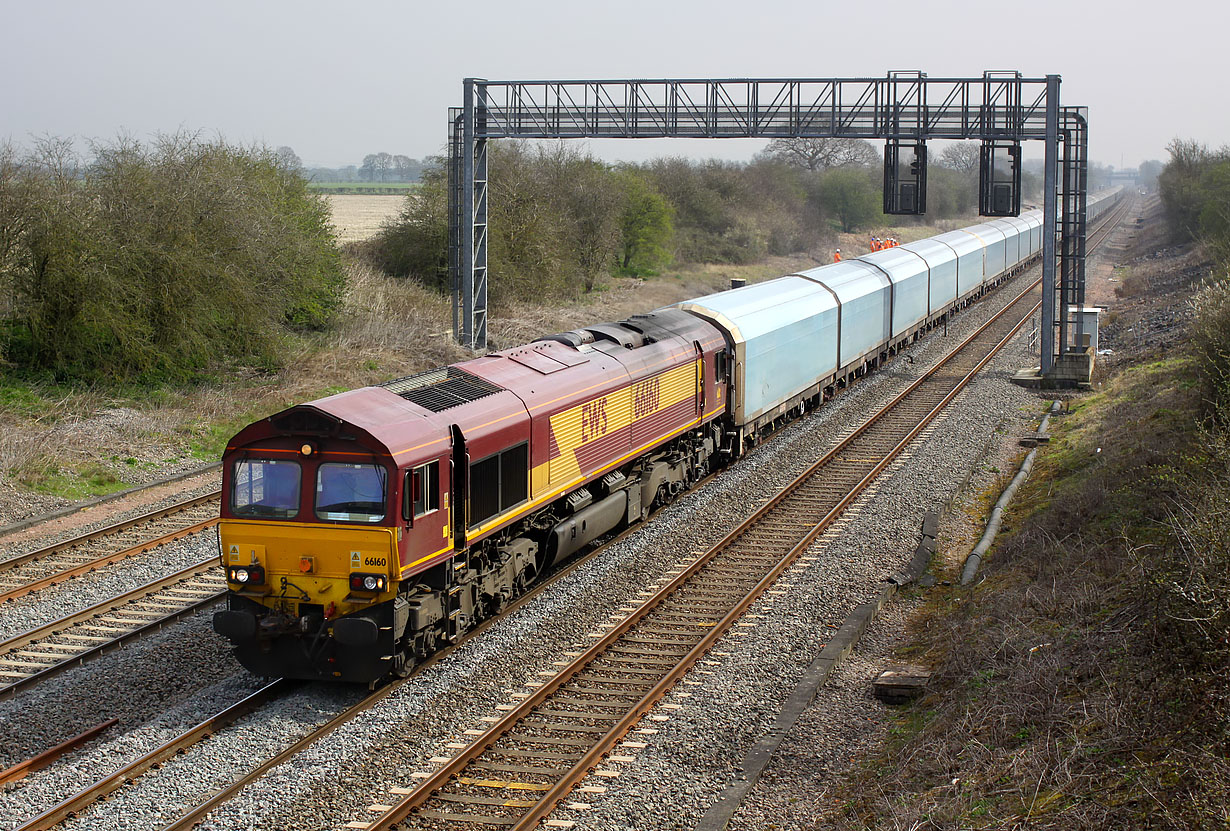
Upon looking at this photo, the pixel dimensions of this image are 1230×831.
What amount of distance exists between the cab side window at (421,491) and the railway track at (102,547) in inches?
256

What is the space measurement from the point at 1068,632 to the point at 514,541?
6534 mm

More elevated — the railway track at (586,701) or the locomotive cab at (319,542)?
the locomotive cab at (319,542)

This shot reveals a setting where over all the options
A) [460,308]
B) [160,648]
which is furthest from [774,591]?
[460,308]

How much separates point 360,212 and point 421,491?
69560mm

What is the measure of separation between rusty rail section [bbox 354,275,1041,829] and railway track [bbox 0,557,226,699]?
5077 millimetres

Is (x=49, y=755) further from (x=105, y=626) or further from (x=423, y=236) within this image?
(x=423, y=236)

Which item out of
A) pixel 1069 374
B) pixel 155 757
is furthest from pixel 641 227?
pixel 155 757

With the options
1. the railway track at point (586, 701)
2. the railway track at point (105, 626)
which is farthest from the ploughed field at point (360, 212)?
the railway track at point (586, 701)

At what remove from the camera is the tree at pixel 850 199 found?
90.4 meters

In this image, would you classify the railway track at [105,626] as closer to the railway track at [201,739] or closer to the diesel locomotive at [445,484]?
the diesel locomotive at [445,484]

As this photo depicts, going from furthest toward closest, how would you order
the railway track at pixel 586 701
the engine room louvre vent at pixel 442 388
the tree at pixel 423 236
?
the tree at pixel 423 236
the engine room louvre vent at pixel 442 388
the railway track at pixel 586 701

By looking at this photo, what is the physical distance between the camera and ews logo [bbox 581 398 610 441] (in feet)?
51.5

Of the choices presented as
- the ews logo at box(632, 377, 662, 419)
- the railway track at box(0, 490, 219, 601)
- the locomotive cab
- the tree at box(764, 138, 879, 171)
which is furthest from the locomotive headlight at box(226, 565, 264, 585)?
the tree at box(764, 138, 879, 171)

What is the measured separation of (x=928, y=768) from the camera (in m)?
9.14
